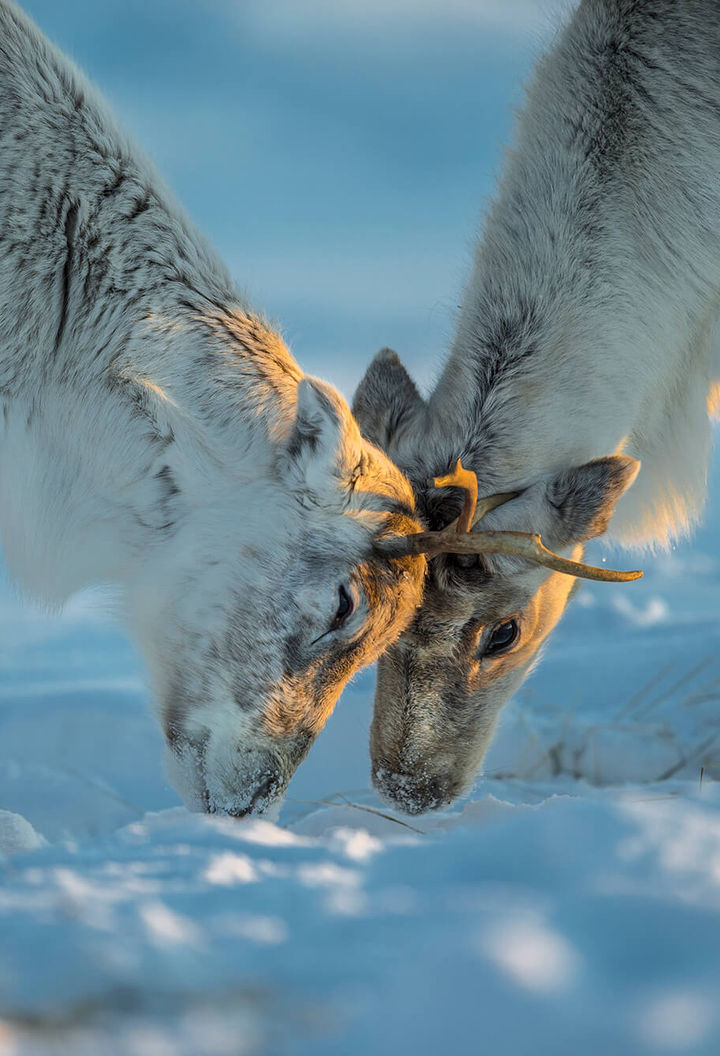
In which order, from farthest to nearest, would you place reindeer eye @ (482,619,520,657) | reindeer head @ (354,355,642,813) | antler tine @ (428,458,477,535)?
reindeer eye @ (482,619,520,657)
reindeer head @ (354,355,642,813)
antler tine @ (428,458,477,535)

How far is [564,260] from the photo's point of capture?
4.67 meters

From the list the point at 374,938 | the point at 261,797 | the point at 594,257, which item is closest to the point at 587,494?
the point at 594,257

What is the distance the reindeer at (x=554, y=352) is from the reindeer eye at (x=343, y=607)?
674mm

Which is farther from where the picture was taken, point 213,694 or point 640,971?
point 213,694

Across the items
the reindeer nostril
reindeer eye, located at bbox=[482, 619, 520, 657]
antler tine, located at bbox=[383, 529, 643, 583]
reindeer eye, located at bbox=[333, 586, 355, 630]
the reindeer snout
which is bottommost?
the reindeer snout

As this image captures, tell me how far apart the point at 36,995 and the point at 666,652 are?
6.67m

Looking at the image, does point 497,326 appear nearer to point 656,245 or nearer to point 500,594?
point 656,245

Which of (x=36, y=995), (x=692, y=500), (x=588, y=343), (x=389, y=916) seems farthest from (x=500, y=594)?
(x=36, y=995)

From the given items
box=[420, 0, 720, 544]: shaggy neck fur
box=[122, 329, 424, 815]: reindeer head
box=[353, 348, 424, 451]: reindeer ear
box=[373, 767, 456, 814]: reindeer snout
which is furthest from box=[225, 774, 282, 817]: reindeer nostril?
box=[353, 348, 424, 451]: reindeer ear

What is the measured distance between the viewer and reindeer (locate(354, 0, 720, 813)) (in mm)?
4574

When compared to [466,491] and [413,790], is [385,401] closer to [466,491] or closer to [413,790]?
[466,491]

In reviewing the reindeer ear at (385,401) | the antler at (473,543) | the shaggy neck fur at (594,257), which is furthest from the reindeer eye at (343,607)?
the reindeer ear at (385,401)

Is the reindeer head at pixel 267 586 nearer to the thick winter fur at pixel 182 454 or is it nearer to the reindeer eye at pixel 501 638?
the thick winter fur at pixel 182 454

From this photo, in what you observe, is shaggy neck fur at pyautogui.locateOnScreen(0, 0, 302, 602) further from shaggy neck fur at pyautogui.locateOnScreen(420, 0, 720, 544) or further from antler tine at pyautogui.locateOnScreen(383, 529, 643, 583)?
shaggy neck fur at pyautogui.locateOnScreen(420, 0, 720, 544)
